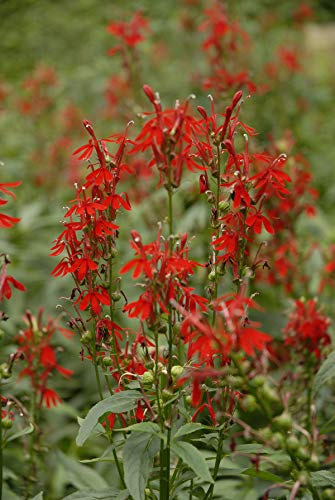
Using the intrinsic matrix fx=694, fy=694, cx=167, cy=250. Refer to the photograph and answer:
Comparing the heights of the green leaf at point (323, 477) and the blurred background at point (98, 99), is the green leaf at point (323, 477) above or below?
below

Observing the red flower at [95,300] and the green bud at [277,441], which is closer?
the green bud at [277,441]

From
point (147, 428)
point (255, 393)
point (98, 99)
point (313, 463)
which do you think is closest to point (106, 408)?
point (147, 428)

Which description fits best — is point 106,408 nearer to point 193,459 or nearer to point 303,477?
point 193,459

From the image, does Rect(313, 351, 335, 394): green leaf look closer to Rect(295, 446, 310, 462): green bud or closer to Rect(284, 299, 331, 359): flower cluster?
Rect(295, 446, 310, 462): green bud

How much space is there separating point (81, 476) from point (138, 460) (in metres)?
0.87

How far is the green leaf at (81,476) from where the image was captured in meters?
2.16

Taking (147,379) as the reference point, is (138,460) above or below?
below

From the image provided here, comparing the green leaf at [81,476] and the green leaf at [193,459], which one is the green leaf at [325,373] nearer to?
the green leaf at [193,459]

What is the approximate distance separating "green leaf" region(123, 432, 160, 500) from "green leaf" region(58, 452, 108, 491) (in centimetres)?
77

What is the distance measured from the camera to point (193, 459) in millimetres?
1338

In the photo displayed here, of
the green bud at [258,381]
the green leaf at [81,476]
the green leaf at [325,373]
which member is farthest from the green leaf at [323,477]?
the green leaf at [81,476]

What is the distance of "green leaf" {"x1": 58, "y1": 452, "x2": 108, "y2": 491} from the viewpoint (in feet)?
7.09

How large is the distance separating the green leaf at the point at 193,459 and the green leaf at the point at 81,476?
86 centimetres

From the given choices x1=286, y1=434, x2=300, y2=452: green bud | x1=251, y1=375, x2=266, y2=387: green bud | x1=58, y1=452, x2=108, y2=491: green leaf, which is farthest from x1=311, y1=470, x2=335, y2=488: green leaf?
x1=58, y1=452, x2=108, y2=491: green leaf
